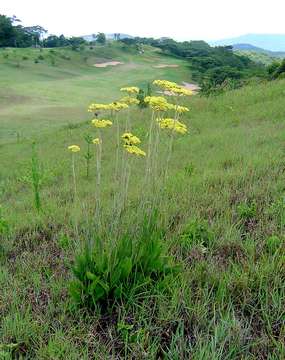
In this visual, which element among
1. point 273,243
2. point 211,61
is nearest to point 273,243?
point 273,243

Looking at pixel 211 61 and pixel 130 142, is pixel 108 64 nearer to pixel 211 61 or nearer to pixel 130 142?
pixel 211 61

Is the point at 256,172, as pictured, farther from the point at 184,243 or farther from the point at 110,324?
the point at 110,324

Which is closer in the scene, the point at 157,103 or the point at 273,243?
the point at 157,103

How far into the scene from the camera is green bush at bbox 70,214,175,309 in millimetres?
2430

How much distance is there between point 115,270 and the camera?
95.8 inches

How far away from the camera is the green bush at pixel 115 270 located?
2430 mm

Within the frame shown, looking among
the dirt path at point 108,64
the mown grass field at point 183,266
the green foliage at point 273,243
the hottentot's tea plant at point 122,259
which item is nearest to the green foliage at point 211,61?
the dirt path at point 108,64

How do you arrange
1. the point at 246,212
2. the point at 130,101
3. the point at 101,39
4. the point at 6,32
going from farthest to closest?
the point at 101,39 < the point at 6,32 < the point at 246,212 < the point at 130,101

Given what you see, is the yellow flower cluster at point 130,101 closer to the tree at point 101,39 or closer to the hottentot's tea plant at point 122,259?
the hottentot's tea plant at point 122,259

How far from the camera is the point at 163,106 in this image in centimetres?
263

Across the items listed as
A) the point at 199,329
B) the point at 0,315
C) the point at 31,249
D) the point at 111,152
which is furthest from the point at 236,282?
the point at 111,152

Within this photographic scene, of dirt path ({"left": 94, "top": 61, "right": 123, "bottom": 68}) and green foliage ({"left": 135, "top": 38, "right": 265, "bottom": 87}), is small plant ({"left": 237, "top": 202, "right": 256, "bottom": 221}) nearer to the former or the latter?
green foliage ({"left": 135, "top": 38, "right": 265, "bottom": 87})

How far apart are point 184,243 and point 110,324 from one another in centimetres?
95

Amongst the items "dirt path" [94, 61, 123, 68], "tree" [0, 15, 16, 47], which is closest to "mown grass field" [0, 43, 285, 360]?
"dirt path" [94, 61, 123, 68]
